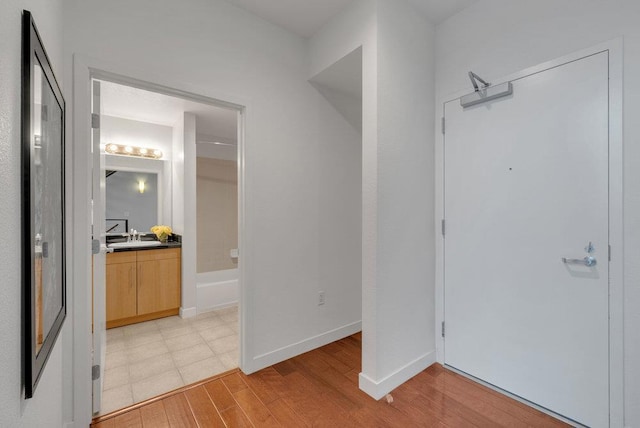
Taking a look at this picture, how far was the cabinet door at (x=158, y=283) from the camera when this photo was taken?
3.31m

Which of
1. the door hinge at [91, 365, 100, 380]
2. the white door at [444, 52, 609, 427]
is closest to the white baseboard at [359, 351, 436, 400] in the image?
the white door at [444, 52, 609, 427]

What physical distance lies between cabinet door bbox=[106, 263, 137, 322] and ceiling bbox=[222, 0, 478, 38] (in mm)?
2831

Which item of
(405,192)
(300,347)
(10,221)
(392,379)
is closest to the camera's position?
(10,221)

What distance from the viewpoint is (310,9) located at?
223cm

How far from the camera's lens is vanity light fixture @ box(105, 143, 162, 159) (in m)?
3.65

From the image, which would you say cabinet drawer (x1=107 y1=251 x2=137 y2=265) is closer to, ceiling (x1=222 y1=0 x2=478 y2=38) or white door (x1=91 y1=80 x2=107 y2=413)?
white door (x1=91 y1=80 x2=107 y2=413)

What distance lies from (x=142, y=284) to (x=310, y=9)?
324 cm

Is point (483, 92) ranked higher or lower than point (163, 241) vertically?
higher

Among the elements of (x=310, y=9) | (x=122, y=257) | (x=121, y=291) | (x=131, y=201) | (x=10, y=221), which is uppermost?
(x=310, y=9)

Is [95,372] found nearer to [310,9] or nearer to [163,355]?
[163,355]

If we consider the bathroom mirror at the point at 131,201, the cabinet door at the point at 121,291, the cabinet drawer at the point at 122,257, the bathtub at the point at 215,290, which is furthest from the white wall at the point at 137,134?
the bathtub at the point at 215,290

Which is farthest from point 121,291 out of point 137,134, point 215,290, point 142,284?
point 137,134

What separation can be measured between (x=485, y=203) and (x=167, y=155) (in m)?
3.91

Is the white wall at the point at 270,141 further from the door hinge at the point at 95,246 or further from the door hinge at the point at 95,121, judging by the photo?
the door hinge at the point at 95,246
